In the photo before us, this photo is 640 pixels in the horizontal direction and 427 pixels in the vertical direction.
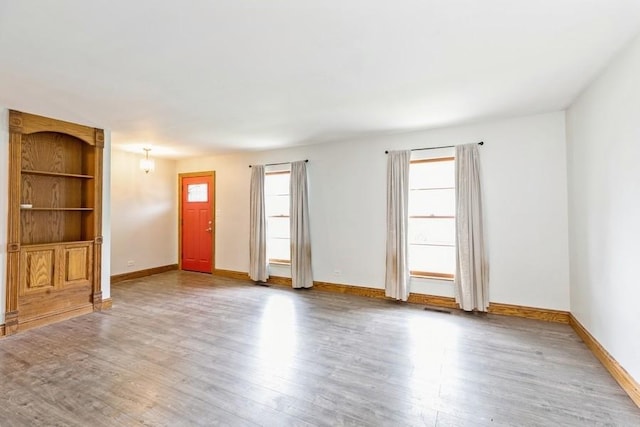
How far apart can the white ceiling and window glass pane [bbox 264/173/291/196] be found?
79.2 inches

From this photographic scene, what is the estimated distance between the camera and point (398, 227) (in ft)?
14.8

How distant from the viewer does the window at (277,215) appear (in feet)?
19.1

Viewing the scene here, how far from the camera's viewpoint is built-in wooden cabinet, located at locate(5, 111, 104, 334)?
3484mm

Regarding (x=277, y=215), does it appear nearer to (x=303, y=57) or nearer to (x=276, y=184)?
(x=276, y=184)

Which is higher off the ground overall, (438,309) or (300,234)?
(300,234)

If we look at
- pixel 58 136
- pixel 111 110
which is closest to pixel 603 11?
pixel 111 110

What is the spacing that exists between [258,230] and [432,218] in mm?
3083

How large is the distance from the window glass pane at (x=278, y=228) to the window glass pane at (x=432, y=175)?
96.2 inches

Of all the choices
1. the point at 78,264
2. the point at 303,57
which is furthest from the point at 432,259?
the point at 78,264

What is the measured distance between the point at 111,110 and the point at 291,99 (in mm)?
2143

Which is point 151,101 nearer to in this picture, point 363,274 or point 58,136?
point 58,136

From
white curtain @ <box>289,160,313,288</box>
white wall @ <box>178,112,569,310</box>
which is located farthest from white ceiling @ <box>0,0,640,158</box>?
white curtain @ <box>289,160,313,288</box>

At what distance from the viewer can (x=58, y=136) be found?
413 centimetres

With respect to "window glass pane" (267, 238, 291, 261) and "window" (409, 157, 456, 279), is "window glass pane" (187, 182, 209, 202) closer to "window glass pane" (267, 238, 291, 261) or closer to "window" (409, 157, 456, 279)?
"window glass pane" (267, 238, 291, 261)
